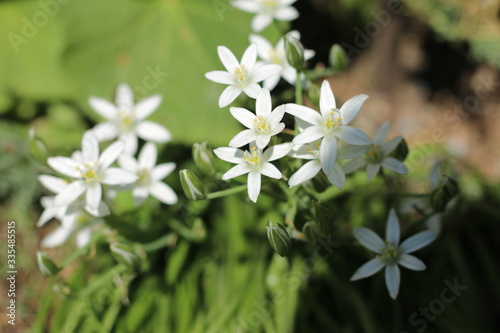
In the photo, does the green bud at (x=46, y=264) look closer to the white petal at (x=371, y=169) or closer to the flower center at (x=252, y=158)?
the flower center at (x=252, y=158)

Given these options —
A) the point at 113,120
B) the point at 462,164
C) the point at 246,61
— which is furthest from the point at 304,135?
the point at 462,164

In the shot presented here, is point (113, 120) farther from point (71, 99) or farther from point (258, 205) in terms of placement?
point (71, 99)

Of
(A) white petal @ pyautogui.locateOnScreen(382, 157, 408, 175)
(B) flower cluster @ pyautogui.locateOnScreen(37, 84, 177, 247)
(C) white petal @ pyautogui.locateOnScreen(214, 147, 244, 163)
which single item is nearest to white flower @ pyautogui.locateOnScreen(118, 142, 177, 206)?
(B) flower cluster @ pyautogui.locateOnScreen(37, 84, 177, 247)

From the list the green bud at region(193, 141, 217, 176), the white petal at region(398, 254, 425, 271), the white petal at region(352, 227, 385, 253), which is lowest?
the white petal at region(398, 254, 425, 271)

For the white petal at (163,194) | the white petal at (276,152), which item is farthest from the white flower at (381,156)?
the white petal at (163,194)

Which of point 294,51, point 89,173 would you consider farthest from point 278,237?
point 89,173

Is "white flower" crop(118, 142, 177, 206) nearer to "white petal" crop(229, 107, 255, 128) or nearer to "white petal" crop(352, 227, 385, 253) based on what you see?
"white petal" crop(229, 107, 255, 128)
